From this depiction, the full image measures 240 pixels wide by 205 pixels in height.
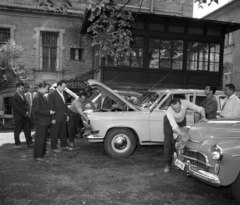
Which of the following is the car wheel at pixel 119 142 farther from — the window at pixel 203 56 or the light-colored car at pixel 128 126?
the window at pixel 203 56

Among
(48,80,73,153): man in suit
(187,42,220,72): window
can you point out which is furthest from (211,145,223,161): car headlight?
(187,42,220,72): window

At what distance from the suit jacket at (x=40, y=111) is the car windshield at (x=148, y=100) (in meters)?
2.55

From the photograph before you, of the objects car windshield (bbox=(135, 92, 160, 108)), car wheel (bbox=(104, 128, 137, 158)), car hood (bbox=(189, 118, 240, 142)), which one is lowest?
car wheel (bbox=(104, 128, 137, 158))

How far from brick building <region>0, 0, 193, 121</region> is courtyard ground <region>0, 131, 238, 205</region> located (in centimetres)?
1070

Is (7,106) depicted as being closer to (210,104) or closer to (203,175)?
(210,104)

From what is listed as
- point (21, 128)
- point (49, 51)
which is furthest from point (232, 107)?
point (49, 51)

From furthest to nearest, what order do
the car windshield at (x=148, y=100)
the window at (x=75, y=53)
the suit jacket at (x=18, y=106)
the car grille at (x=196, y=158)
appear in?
the window at (x=75, y=53) < the suit jacket at (x=18, y=106) < the car windshield at (x=148, y=100) < the car grille at (x=196, y=158)

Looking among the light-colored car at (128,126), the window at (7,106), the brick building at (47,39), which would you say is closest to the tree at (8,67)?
the window at (7,106)

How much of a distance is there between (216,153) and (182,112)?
1.73 metres

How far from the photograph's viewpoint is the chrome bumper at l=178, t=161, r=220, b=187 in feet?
11.6

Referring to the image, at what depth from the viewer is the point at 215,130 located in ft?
13.5

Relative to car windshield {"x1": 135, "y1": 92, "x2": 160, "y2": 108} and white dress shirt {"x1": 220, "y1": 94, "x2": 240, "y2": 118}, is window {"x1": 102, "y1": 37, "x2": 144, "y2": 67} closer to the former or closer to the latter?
car windshield {"x1": 135, "y1": 92, "x2": 160, "y2": 108}

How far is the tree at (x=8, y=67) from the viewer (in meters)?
13.0

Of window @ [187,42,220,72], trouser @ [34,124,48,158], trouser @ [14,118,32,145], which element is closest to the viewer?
trouser @ [34,124,48,158]
